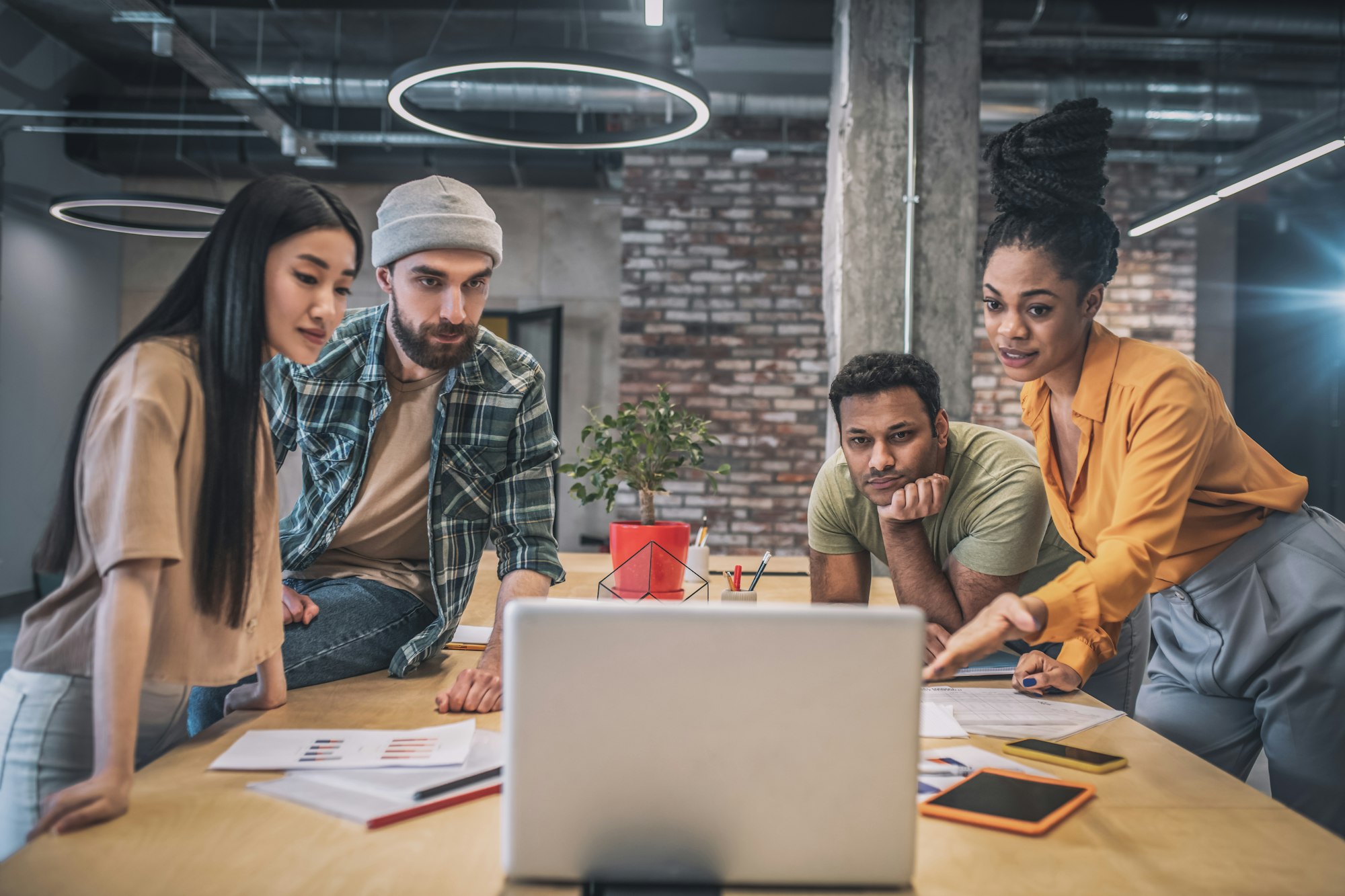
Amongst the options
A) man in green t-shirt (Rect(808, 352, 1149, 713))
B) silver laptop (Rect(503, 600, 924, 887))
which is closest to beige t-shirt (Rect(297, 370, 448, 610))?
man in green t-shirt (Rect(808, 352, 1149, 713))

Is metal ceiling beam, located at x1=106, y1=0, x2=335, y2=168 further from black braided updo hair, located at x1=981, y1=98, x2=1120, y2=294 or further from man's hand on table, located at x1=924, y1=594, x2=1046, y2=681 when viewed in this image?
man's hand on table, located at x1=924, y1=594, x2=1046, y2=681

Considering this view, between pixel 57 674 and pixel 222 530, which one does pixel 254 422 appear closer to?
pixel 222 530

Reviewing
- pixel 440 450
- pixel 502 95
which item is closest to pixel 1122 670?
pixel 440 450

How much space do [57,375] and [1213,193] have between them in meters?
7.50

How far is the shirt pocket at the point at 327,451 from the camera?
1.89 metres

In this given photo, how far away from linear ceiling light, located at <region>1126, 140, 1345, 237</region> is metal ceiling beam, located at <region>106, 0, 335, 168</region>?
16.0ft

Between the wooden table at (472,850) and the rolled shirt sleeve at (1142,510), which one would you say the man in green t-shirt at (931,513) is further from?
the wooden table at (472,850)

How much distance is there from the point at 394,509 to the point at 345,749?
0.75 meters

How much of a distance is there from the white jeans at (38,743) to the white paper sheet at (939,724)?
1.04 metres

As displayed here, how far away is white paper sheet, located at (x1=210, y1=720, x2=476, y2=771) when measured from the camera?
3.88 ft

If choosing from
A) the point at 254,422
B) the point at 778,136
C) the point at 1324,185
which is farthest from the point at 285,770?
the point at 1324,185

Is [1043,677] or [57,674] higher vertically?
[57,674]

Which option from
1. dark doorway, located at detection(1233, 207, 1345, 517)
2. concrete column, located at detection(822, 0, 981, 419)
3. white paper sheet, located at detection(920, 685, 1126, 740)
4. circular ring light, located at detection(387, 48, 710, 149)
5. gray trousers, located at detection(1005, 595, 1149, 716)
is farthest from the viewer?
dark doorway, located at detection(1233, 207, 1345, 517)

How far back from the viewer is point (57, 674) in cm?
110
